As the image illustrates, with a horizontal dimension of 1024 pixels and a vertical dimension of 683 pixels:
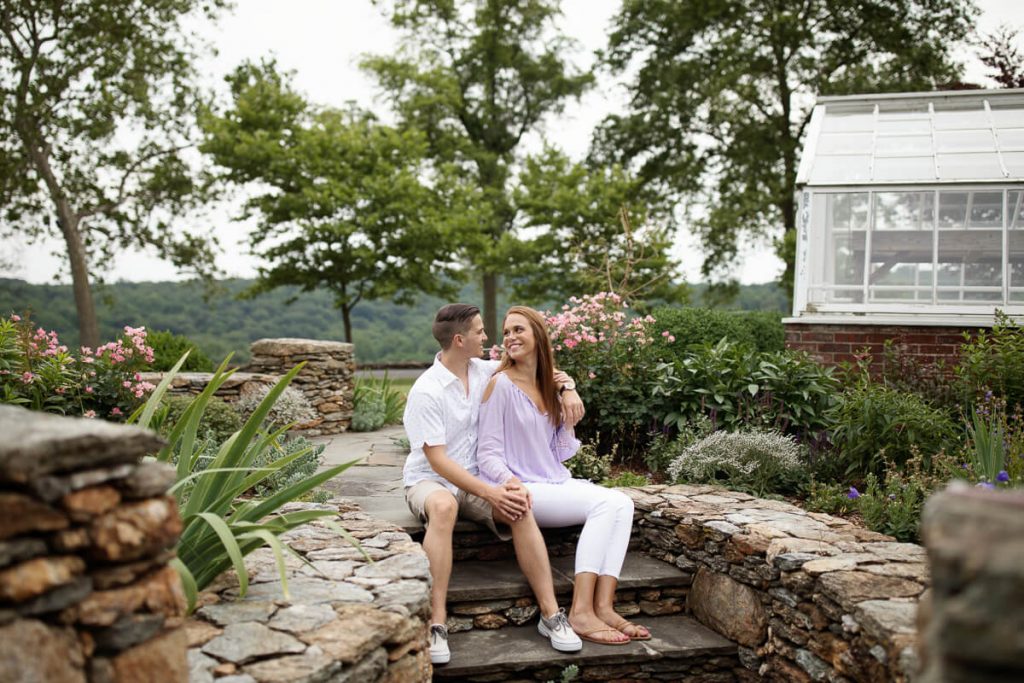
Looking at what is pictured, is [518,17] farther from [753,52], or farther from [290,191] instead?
[290,191]

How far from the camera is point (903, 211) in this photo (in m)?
9.37

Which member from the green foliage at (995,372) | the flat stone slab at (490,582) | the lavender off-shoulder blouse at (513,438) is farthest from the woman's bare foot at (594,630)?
the green foliage at (995,372)

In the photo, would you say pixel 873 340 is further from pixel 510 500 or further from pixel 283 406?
pixel 283 406

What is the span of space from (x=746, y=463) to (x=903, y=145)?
262 inches

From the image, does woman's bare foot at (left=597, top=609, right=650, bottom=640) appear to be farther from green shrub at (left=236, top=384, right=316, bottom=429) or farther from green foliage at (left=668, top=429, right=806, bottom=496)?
green shrub at (left=236, top=384, right=316, bottom=429)

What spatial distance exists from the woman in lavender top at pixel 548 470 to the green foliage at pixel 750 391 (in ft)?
7.06

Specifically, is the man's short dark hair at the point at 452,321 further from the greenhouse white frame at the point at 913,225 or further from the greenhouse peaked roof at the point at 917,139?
the greenhouse peaked roof at the point at 917,139

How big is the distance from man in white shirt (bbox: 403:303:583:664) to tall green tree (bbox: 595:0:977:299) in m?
14.2

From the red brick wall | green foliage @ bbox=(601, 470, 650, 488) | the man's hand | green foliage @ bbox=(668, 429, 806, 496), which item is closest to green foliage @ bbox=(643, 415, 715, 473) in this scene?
green foliage @ bbox=(668, 429, 806, 496)

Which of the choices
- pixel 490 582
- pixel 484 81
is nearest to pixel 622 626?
pixel 490 582

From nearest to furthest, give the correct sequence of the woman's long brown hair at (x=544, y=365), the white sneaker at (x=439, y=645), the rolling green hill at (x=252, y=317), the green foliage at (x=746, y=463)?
the white sneaker at (x=439, y=645) < the woman's long brown hair at (x=544, y=365) < the green foliage at (x=746, y=463) < the rolling green hill at (x=252, y=317)

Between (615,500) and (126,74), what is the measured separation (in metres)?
17.2

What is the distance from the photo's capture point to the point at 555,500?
3.84 m

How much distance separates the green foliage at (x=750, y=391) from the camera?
19.0ft
